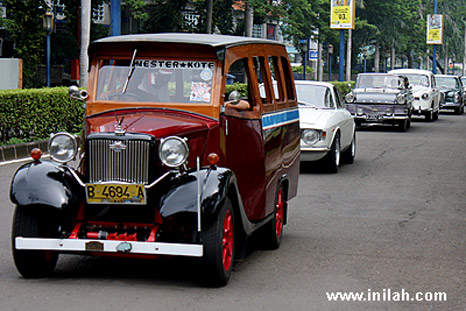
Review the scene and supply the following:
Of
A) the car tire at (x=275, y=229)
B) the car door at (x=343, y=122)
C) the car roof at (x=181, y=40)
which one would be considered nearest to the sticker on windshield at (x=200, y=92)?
the car roof at (x=181, y=40)

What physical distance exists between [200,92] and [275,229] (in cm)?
184

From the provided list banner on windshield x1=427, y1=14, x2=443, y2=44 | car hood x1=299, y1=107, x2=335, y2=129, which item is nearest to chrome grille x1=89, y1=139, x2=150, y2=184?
car hood x1=299, y1=107, x2=335, y2=129

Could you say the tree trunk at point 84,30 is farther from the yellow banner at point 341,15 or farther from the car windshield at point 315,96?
the yellow banner at point 341,15

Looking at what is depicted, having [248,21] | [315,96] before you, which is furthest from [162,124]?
[248,21]

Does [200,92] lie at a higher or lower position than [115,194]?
higher

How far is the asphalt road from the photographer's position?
6.45 metres

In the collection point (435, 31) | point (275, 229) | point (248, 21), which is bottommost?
point (275, 229)

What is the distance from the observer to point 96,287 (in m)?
6.75

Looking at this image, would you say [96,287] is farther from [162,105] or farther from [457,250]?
[457,250]

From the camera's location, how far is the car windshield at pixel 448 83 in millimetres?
40125

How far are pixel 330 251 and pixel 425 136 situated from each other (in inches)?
687

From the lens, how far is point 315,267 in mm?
7832

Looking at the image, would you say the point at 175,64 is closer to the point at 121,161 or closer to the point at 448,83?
the point at 121,161

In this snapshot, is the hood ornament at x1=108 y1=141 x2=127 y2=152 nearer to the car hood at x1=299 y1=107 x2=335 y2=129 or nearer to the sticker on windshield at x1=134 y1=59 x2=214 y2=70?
the sticker on windshield at x1=134 y1=59 x2=214 y2=70
